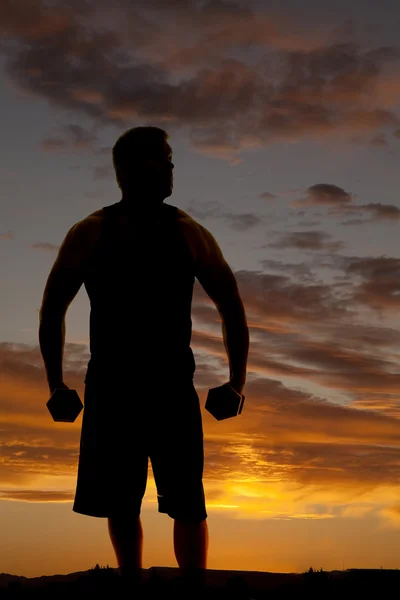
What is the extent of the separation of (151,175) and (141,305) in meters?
0.91

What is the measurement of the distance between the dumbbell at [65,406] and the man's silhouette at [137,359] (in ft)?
0.22

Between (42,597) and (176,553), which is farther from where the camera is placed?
(176,553)

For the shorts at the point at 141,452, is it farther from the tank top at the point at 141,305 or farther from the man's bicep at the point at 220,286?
the man's bicep at the point at 220,286

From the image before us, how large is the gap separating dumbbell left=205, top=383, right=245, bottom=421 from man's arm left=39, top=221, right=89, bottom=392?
1.06 meters

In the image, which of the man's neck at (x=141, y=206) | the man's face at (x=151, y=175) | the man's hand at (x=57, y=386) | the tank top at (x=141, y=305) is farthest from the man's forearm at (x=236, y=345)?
the man's hand at (x=57, y=386)

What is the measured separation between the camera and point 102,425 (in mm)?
5668

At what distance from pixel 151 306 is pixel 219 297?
0.56 meters

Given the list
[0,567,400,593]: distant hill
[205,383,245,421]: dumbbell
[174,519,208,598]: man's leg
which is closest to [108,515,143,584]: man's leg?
[0,567,400,593]: distant hill

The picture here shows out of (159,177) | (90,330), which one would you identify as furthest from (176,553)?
(159,177)

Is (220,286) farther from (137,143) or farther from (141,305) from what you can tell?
(137,143)

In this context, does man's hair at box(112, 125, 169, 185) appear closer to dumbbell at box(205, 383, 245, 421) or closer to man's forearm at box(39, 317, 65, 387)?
man's forearm at box(39, 317, 65, 387)

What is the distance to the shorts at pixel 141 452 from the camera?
220 inches

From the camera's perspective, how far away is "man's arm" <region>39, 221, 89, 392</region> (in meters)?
5.91

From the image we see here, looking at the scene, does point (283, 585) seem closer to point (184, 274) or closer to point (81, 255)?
point (184, 274)
